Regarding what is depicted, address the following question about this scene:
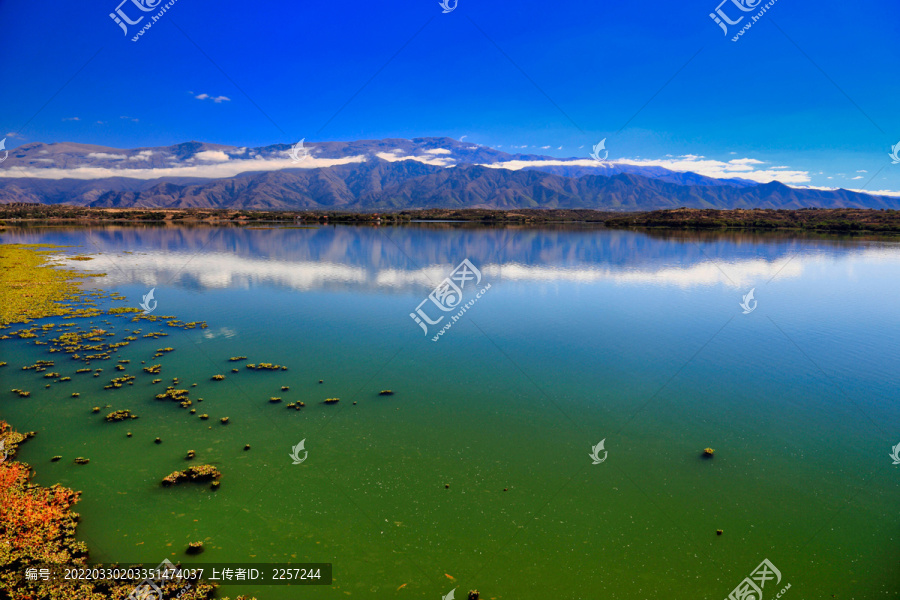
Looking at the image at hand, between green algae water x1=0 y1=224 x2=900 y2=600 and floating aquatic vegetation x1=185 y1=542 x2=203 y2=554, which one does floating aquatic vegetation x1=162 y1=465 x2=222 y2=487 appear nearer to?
green algae water x1=0 y1=224 x2=900 y2=600

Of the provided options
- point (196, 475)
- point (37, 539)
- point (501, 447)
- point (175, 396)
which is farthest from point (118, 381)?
point (501, 447)

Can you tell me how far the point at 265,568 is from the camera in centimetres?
851

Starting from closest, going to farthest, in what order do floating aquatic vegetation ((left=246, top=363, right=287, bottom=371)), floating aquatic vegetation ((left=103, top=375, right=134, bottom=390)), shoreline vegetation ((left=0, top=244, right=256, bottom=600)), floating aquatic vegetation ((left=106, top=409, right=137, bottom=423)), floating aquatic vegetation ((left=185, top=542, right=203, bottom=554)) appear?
shoreline vegetation ((left=0, top=244, right=256, bottom=600)), floating aquatic vegetation ((left=185, top=542, right=203, bottom=554)), floating aquatic vegetation ((left=106, top=409, right=137, bottom=423)), floating aquatic vegetation ((left=103, top=375, right=134, bottom=390)), floating aquatic vegetation ((left=246, top=363, right=287, bottom=371))

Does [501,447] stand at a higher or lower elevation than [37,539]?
higher

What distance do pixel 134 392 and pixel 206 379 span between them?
2390 millimetres

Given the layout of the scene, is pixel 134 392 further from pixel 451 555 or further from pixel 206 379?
pixel 451 555

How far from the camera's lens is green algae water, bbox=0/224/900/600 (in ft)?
29.0

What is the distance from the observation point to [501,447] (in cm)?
1273

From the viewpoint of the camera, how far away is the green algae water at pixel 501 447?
8.83m

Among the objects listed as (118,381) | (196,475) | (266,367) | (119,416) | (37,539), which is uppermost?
(266,367)

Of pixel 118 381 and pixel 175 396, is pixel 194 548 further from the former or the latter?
pixel 118 381

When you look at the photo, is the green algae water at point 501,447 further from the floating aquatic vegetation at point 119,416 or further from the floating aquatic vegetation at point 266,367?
the floating aquatic vegetation at point 266,367

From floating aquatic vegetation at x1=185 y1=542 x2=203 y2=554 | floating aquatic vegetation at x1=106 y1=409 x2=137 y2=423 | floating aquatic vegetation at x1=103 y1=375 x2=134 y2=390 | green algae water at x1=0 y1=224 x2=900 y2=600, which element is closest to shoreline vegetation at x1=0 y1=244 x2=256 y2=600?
green algae water at x1=0 y1=224 x2=900 y2=600

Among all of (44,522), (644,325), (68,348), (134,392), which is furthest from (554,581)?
(68,348)
